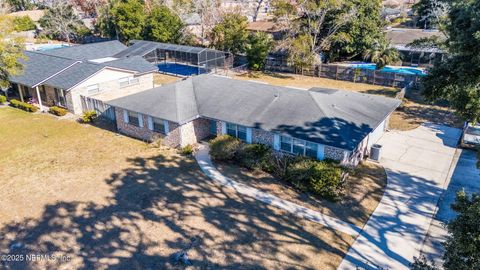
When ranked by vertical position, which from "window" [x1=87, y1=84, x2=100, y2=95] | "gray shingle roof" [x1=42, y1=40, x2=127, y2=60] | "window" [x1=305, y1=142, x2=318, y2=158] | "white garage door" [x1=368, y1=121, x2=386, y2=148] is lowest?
"white garage door" [x1=368, y1=121, x2=386, y2=148]

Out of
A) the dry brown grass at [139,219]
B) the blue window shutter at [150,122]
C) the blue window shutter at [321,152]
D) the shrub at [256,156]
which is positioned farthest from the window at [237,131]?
the blue window shutter at [150,122]

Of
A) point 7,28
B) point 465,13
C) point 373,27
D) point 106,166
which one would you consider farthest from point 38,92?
point 373,27

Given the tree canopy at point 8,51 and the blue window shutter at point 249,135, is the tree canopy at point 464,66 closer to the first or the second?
the blue window shutter at point 249,135

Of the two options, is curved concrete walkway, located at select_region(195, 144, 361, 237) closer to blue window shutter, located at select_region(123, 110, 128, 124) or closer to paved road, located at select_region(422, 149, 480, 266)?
paved road, located at select_region(422, 149, 480, 266)

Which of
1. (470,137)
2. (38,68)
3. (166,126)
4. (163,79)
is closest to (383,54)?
(470,137)

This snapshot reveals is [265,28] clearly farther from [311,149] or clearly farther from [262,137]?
[311,149]

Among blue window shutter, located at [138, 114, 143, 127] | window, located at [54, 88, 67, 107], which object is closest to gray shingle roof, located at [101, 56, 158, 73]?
window, located at [54, 88, 67, 107]
